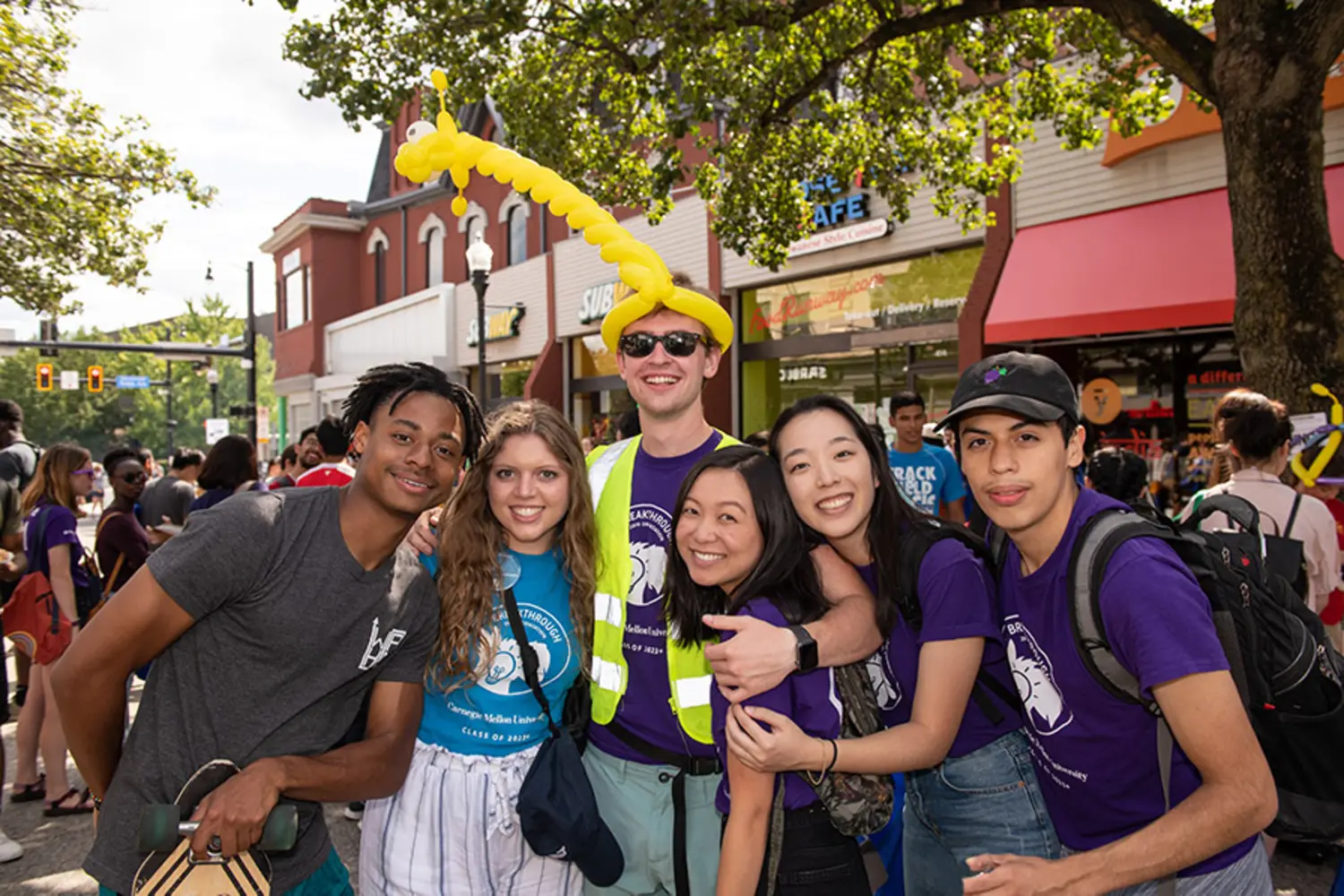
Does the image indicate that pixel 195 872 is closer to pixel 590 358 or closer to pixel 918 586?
pixel 918 586

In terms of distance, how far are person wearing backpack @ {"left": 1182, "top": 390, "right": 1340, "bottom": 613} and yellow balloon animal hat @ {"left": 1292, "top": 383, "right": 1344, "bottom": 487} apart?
1.16 meters

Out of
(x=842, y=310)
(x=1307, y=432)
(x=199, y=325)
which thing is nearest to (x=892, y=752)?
(x=1307, y=432)

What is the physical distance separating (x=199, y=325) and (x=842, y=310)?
56059 millimetres

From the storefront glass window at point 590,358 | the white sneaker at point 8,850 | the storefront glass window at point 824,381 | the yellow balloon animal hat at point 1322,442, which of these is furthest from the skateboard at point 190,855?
the storefront glass window at point 590,358

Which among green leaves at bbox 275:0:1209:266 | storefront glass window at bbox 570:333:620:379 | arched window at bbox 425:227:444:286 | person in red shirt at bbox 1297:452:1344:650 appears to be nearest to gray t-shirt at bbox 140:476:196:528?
green leaves at bbox 275:0:1209:266

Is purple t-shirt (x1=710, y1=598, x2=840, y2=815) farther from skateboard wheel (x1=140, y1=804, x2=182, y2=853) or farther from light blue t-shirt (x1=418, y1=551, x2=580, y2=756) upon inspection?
skateboard wheel (x1=140, y1=804, x2=182, y2=853)

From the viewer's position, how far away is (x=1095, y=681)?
1896 millimetres

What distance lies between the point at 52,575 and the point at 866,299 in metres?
11.4

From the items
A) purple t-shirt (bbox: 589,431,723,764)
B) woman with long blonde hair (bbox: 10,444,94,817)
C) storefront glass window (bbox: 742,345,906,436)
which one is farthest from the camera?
storefront glass window (bbox: 742,345,906,436)

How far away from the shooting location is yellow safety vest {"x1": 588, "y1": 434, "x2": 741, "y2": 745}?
2.48 metres

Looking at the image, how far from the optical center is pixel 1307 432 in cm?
532

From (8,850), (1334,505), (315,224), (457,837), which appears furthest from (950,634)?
(315,224)

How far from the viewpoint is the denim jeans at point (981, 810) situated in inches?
85.6

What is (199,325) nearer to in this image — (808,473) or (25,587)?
(25,587)
